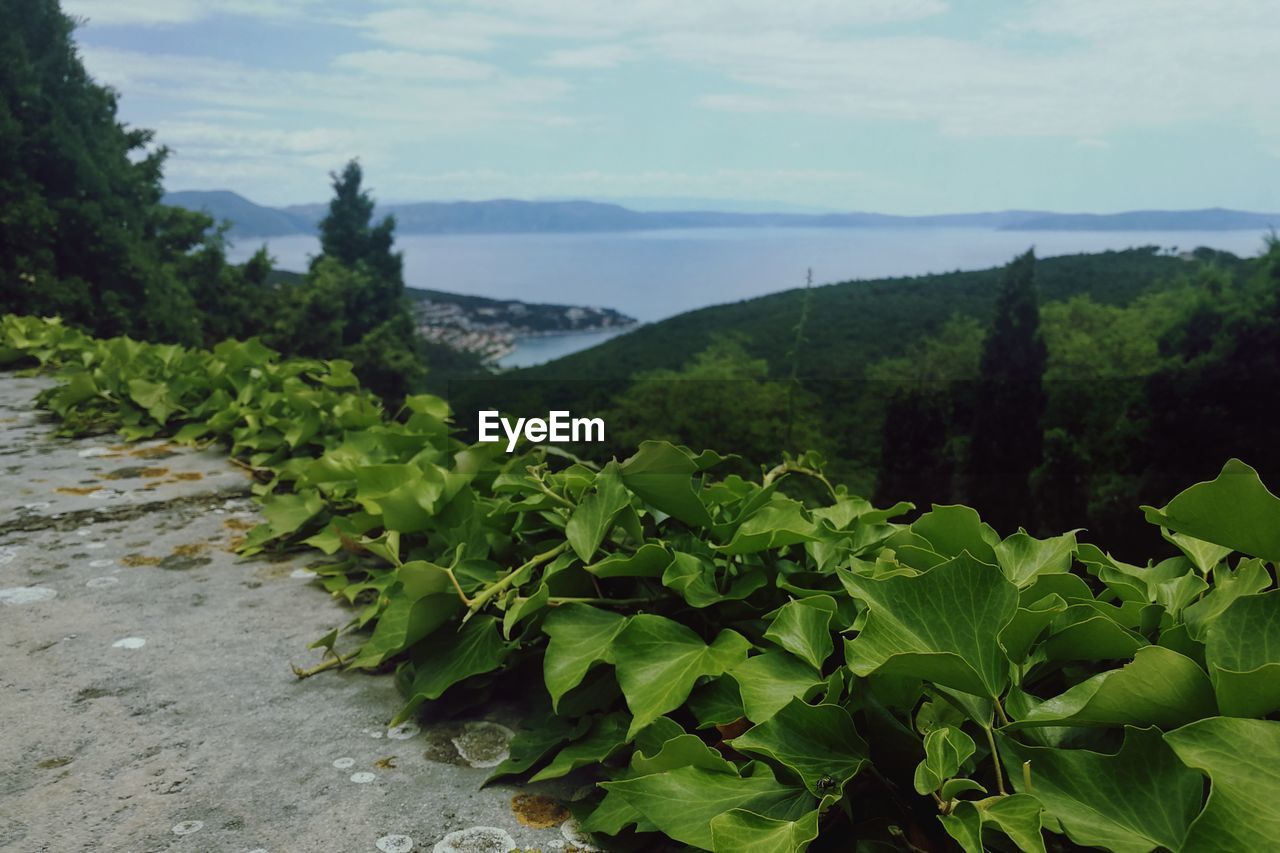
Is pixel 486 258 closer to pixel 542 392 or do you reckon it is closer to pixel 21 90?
pixel 542 392

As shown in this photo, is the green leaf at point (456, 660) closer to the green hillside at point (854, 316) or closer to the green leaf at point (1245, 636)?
the green leaf at point (1245, 636)

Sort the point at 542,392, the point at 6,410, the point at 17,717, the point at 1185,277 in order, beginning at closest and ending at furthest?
the point at 17,717 < the point at 6,410 < the point at 542,392 < the point at 1185,277

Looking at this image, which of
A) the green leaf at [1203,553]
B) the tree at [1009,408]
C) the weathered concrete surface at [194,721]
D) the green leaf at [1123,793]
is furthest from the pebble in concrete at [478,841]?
the tree at [1009,408]

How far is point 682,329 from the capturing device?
164ft

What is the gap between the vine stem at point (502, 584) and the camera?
1168 mm

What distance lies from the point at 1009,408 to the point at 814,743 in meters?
31.0

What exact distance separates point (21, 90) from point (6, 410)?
64.8ft

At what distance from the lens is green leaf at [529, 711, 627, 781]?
1.01 metres

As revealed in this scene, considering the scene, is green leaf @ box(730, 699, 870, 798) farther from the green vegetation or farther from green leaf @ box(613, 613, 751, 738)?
the green vegetation

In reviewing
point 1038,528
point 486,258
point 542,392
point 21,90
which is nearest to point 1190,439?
point 1038,528

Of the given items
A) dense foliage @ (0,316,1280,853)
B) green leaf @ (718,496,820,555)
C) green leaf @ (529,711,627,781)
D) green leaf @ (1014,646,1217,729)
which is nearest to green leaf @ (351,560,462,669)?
dense foliage @ (0,316,1280,853)

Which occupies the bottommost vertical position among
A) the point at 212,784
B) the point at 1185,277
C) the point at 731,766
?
the point at 212,784

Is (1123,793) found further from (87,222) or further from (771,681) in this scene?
(87,222)

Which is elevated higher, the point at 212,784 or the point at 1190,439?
the point at 212,784
